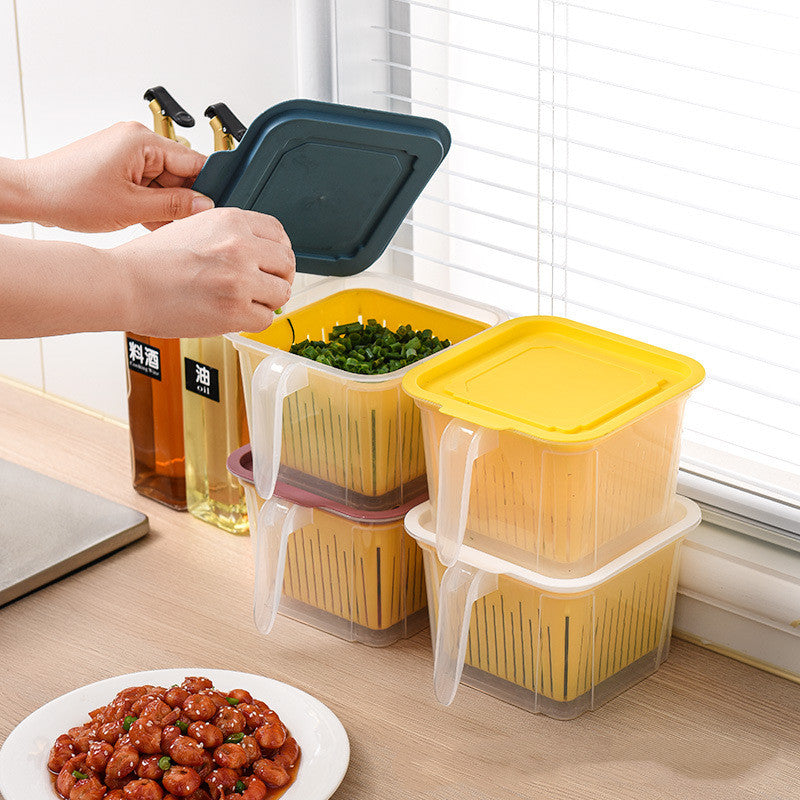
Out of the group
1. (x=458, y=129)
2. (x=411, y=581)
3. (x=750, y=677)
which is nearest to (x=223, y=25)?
(x=458, y=129)

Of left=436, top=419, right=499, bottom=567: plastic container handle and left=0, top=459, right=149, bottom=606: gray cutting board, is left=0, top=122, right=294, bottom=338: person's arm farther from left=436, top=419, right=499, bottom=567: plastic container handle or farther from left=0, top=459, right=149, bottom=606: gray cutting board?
left=0, top=459, right=149, bottom=606: gray cutting board

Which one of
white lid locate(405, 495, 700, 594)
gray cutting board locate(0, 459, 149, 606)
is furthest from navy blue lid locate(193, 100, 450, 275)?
gray cutting board locate(0, 459, 149, 606)

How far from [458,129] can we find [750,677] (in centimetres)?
61

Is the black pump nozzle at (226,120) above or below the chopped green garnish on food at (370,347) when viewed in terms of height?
above

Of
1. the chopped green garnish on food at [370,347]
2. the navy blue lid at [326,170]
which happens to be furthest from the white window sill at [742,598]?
the navy blue lid at [326,170]

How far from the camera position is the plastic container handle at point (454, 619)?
1054 mm

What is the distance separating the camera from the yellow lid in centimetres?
101

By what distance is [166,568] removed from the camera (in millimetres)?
1314

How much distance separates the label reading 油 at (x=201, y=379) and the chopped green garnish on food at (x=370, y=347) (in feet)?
0.52

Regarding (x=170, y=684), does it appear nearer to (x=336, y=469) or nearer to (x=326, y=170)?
(x=336, y=469)

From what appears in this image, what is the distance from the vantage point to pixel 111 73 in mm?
1470

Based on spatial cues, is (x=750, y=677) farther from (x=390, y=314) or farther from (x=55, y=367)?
(x=55, y=367)

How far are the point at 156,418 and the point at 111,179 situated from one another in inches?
13.1

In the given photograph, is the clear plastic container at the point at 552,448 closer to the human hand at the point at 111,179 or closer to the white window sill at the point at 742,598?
the white window sill at the point at 742,598
